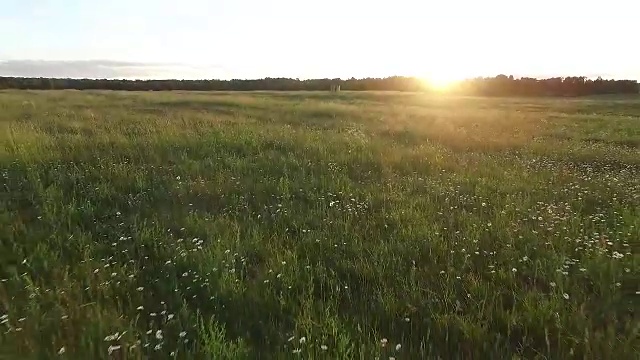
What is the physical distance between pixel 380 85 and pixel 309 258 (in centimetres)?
8089

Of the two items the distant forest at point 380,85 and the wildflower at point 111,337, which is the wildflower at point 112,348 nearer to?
the wildflower at point 111,337

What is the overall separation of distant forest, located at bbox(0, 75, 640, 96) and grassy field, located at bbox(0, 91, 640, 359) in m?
66.2

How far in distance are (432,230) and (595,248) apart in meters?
1.63

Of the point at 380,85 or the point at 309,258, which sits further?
the point at 380,85

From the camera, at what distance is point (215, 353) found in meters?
3.16

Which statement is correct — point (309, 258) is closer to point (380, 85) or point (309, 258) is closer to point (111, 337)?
point (111, 337)

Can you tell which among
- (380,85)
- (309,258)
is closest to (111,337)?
(309,258)

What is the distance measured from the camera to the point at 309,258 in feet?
15.7

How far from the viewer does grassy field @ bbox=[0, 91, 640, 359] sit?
3.38m

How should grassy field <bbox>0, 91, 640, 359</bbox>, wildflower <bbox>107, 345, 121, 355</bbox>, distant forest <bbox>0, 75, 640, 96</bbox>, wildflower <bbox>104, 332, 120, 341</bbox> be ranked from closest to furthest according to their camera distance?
wildflower <bbox>107, 345, 121, 355</bbox>
wildflower <bbox>104, 332, 120, 341</bbox>
grassy field <bbox>0, 91, 640, 359</bbox>
distant forest <bbox>0, 75, 640, 96</bbox>

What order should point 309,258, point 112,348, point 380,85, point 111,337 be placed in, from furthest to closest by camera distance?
point 380,85 < point 309,258 < point 111,337 < point 112,348

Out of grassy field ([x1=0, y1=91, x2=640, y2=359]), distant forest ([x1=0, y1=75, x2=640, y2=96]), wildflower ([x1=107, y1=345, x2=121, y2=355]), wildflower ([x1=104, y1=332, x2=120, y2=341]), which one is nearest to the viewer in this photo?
wildflower ([x1=107, y1=345, x2=121, y2=355])

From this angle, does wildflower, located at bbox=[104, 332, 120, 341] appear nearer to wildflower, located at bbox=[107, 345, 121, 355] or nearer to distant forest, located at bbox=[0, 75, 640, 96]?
wildflower, located at bbox=[107, 345, 121, 355]

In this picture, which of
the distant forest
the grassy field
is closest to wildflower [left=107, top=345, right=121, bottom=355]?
the grassy field
